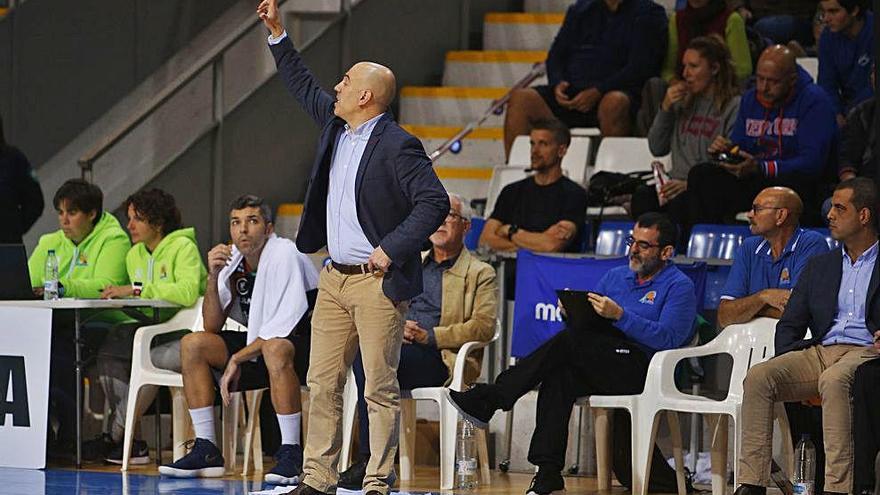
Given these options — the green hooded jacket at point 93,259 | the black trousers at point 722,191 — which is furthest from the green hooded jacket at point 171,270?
the black trousers at point 722,191

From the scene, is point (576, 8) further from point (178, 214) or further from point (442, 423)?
point (442, 423)

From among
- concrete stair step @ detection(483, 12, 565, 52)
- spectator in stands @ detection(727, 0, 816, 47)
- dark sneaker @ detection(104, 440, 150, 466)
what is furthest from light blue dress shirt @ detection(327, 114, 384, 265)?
concrete stair step @ detection(483, 12, 565, 52)

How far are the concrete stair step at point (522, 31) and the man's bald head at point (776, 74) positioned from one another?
9.48 ft

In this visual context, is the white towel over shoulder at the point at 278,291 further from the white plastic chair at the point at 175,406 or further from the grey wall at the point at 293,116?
the grey wall at the point at 293,116

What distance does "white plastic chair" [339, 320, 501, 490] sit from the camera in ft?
24.0

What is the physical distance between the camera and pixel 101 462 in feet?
26.6

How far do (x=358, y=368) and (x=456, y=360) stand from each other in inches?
17.7

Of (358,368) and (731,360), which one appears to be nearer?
(358,368)

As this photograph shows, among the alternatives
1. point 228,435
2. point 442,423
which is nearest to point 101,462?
point 228,435

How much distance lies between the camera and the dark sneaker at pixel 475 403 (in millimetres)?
7215

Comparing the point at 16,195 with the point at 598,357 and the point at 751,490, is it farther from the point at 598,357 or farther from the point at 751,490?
the point at 751,490

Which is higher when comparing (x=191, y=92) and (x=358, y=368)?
(x=191, y=92)

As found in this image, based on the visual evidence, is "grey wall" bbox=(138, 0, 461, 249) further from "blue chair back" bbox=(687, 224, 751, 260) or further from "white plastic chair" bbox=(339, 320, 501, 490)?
"blue chair back" bbox=(687, 224, 751, 260)

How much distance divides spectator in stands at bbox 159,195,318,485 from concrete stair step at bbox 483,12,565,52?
157 inches
